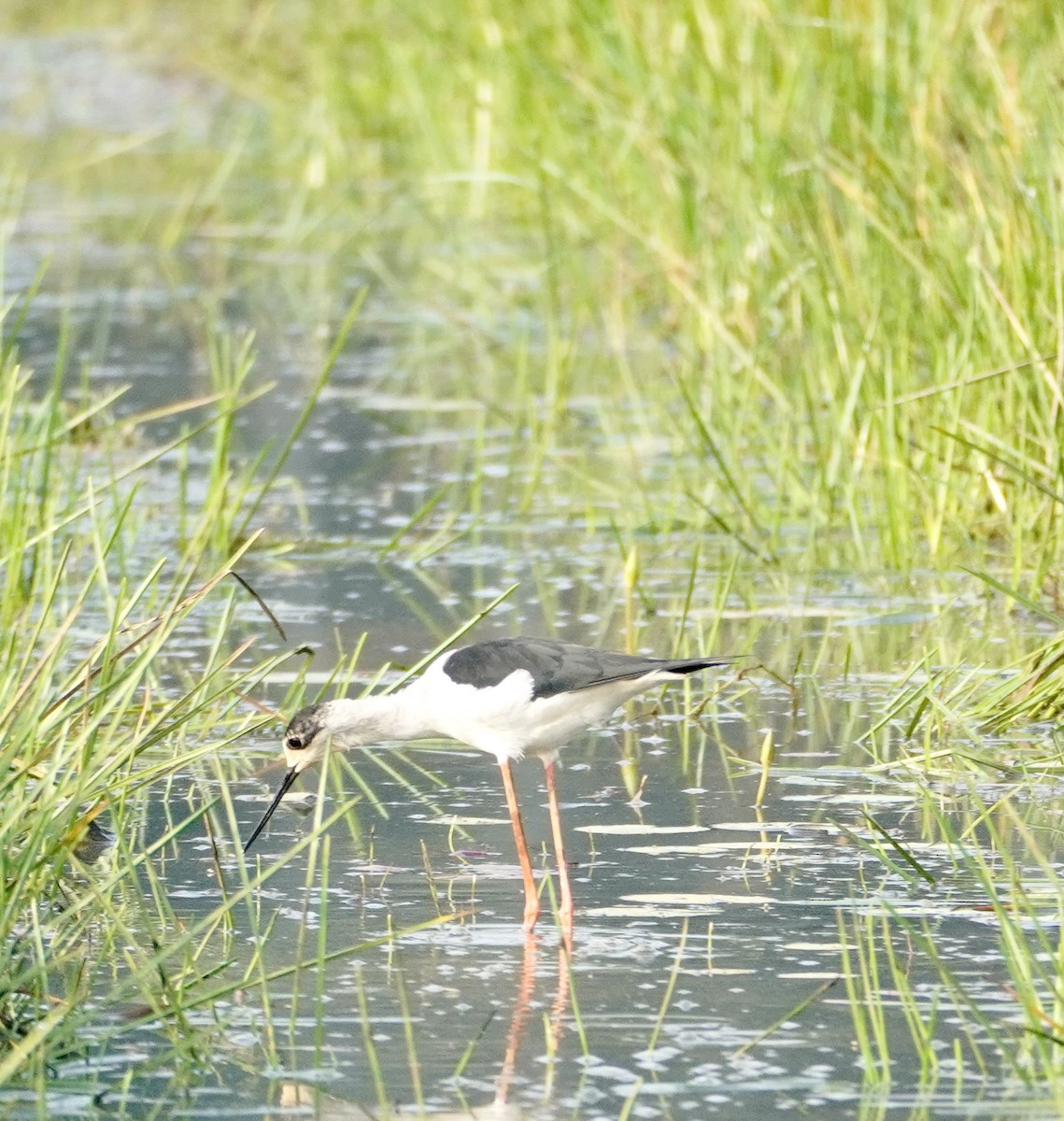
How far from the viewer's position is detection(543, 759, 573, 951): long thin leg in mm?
4539

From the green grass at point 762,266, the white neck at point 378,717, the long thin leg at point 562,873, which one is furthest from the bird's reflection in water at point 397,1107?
the green grass at point 762,266

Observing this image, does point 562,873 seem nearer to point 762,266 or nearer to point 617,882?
point 617,882

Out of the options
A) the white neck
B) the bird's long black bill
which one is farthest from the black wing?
the bird's long black bill

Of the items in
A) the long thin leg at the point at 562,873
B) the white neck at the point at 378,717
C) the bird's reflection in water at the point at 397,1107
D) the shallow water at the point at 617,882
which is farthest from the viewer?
the white neck at the point at 378,717

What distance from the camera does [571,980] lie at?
420 cm

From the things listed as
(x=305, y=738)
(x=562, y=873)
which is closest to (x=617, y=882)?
(x=562, y=873)

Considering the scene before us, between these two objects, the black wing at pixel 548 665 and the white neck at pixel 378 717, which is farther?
the white neck at pixel 378 717

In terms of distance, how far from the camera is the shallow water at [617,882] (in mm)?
3791

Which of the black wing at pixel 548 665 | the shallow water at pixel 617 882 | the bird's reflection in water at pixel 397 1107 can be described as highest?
the black wing at pixel 548 665

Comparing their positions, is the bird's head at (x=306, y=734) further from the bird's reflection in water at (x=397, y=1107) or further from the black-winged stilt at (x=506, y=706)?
the bird's reflection in water at (x=397, y=1107)

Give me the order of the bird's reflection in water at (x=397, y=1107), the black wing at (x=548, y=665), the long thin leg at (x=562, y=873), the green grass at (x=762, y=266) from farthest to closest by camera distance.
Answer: the green grass at (x=762, y=266), the black wing at (x=548, y=665), the long thin leg at (x=562, y=873), the bird's reflection in water at (x=397, y=1107)

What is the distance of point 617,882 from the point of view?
4.86 meters

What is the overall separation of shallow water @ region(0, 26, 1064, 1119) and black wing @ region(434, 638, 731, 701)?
38cm

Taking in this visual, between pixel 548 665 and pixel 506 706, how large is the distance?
0.39ft
